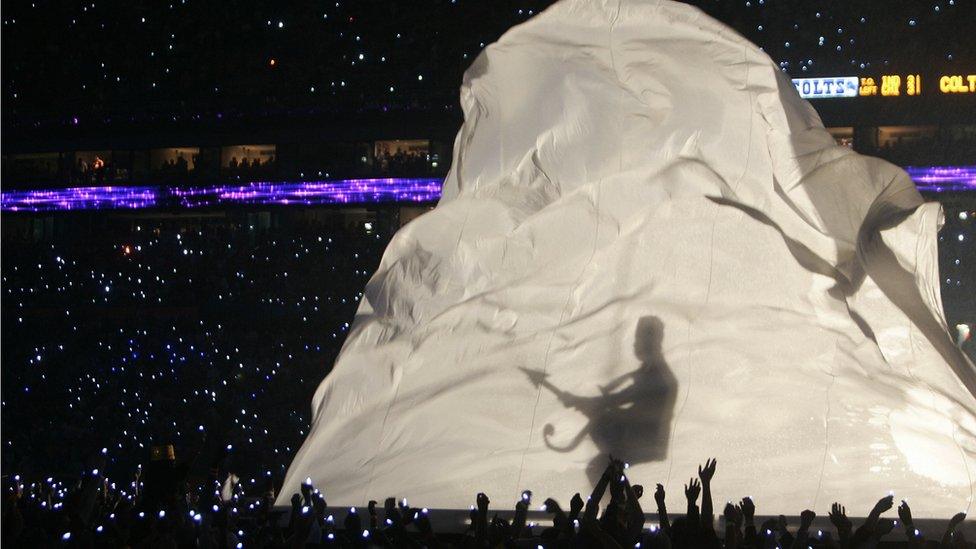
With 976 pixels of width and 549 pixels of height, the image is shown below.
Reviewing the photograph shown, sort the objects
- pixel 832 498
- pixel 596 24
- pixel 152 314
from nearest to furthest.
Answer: pixel 832 498 → pixel 596 24 → pixel 152 314

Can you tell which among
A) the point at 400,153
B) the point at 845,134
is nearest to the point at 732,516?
the point at 845,134

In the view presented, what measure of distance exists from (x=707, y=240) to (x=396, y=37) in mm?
18325

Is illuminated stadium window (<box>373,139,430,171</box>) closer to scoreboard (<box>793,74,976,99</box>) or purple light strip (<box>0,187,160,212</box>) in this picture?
purple light strip (<box>0,187,160,212</box>)

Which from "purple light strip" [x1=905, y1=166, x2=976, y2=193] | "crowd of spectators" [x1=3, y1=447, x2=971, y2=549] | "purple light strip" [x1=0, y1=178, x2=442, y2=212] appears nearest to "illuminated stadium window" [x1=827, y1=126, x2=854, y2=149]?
"purple light strip" [x1=905, y1=166, x2=976, y2=193]

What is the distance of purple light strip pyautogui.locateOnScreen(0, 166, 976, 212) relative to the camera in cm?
2755

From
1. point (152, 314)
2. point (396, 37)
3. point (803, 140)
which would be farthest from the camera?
point (396, 37)

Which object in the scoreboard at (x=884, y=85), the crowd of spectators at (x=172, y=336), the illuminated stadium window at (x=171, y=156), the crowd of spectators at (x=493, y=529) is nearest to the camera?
the crowd of spectators at (x=493, y=529)

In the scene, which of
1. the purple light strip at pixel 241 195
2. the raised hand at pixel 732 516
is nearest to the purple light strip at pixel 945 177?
the purple light strip at pixel 241 195

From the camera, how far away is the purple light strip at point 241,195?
27.5 metres

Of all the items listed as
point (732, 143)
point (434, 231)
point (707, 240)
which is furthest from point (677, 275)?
point (434, 231)

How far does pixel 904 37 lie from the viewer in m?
25.7

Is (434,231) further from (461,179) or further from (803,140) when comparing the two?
(803,140)

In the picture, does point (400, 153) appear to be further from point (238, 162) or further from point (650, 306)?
point (650, 306)

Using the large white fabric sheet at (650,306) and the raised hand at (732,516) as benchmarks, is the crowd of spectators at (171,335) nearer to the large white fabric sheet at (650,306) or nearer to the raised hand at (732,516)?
the large white fabric sheet at (650,306)
